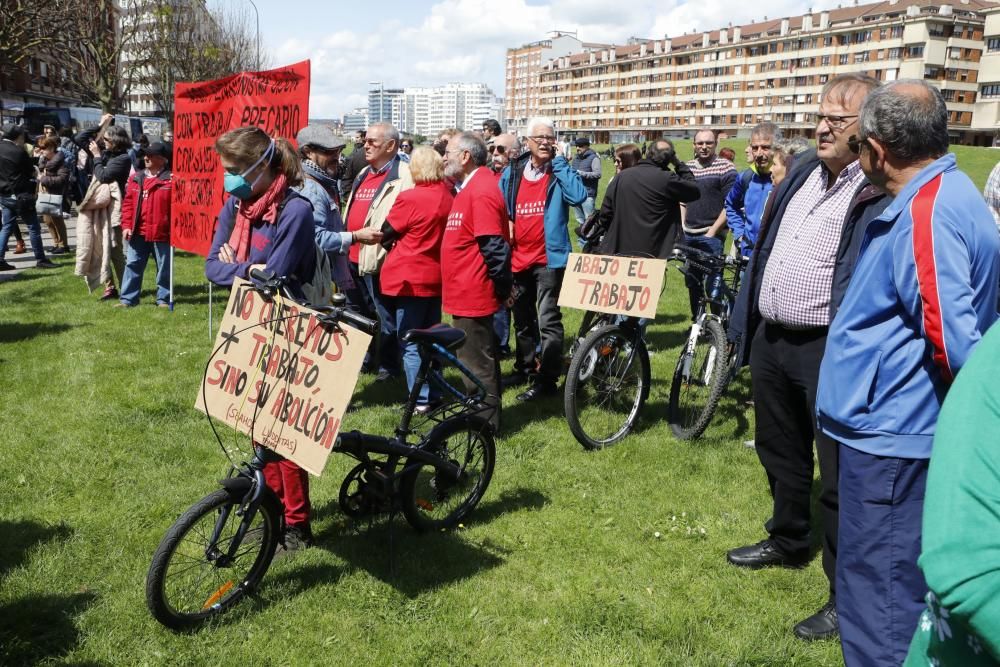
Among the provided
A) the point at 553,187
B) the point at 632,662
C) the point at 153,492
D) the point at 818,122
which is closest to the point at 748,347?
the point at 818,122

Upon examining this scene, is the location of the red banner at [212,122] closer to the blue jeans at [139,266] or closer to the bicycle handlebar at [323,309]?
the blue jeans at [139,266]

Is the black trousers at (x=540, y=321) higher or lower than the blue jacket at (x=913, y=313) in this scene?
lower

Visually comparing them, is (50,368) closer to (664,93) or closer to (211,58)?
(211,58)

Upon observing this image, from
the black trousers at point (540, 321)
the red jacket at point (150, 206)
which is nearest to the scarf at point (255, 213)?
the black trousers at point (540, 321)

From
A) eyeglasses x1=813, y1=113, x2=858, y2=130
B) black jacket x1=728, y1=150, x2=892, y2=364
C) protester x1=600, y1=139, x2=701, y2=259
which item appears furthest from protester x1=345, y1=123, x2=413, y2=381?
eyeglasses x1=813, y1=113, x2=858, y2=130

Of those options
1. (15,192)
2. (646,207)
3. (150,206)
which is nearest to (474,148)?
(646,207)

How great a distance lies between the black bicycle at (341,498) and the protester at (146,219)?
6.69 m

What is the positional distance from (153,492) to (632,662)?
127 inches

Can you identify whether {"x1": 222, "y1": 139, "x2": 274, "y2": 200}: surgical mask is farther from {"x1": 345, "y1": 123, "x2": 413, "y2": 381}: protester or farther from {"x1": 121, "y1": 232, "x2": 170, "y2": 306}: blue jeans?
{"x1": 121, "y1": 232, "x2": 170, "y2": 306}: blue jeans

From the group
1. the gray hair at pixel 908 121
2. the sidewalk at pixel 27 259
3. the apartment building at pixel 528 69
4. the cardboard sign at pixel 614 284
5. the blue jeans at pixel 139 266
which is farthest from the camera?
the apartment building at pixel 528 69

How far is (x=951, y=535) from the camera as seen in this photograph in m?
1.18

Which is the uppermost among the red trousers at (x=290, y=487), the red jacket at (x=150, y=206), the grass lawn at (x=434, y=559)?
the red jacket at (x=150, y=206)

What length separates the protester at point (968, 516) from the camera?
1129mm

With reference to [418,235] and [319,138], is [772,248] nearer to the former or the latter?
[418,235]
